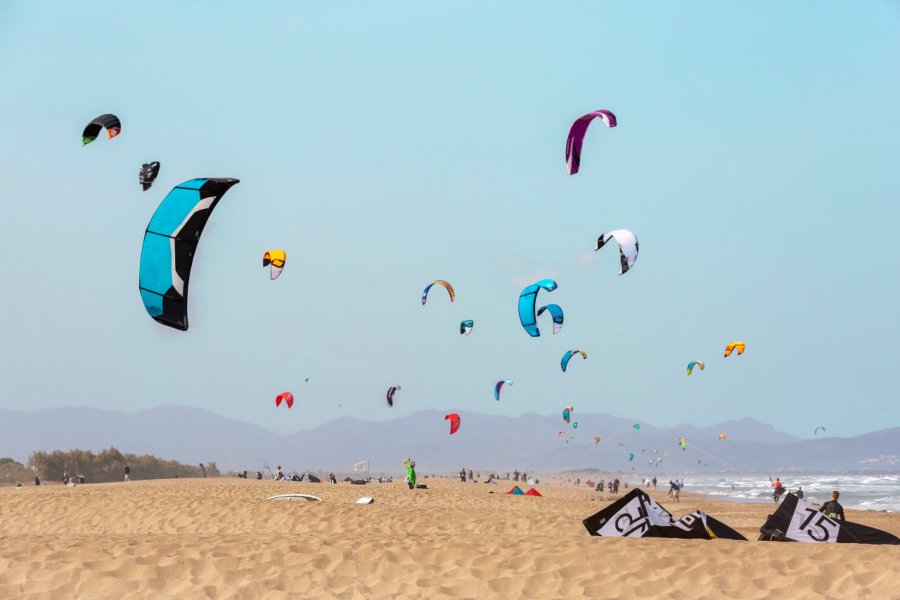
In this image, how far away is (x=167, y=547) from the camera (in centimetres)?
930

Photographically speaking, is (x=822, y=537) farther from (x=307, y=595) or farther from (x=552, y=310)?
(x=552, y=310)

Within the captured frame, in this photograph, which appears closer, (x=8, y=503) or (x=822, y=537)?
(x=822, y=537)

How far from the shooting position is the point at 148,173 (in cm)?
1285

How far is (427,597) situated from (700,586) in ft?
8.05

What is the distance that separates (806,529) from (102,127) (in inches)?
463

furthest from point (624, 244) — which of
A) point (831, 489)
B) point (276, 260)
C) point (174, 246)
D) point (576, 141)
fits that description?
point (831, 489)

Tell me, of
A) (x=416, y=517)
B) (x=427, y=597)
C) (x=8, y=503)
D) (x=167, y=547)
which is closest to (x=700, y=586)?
(x=427, y=597)

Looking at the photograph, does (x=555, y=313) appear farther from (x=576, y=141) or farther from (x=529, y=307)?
(x=576, y=141)

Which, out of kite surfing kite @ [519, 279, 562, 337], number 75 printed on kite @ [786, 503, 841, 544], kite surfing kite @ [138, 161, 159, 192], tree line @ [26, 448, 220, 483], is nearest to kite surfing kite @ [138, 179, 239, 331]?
kite surfing kite @ [138, 161, 159, 192]

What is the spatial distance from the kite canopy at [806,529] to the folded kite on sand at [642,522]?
471 millimetres

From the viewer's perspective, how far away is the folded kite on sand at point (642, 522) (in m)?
10.4

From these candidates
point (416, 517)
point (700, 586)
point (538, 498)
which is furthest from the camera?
point (538, 498)

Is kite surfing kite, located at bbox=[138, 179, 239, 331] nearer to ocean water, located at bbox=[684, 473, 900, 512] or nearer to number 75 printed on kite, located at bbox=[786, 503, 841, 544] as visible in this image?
number 75 printed on kite, located at bbox=[786, 503, 841, 544]

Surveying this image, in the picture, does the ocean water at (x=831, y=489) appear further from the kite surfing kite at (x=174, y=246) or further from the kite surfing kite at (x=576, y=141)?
the kite surfing kite at (x=174, y=246)
